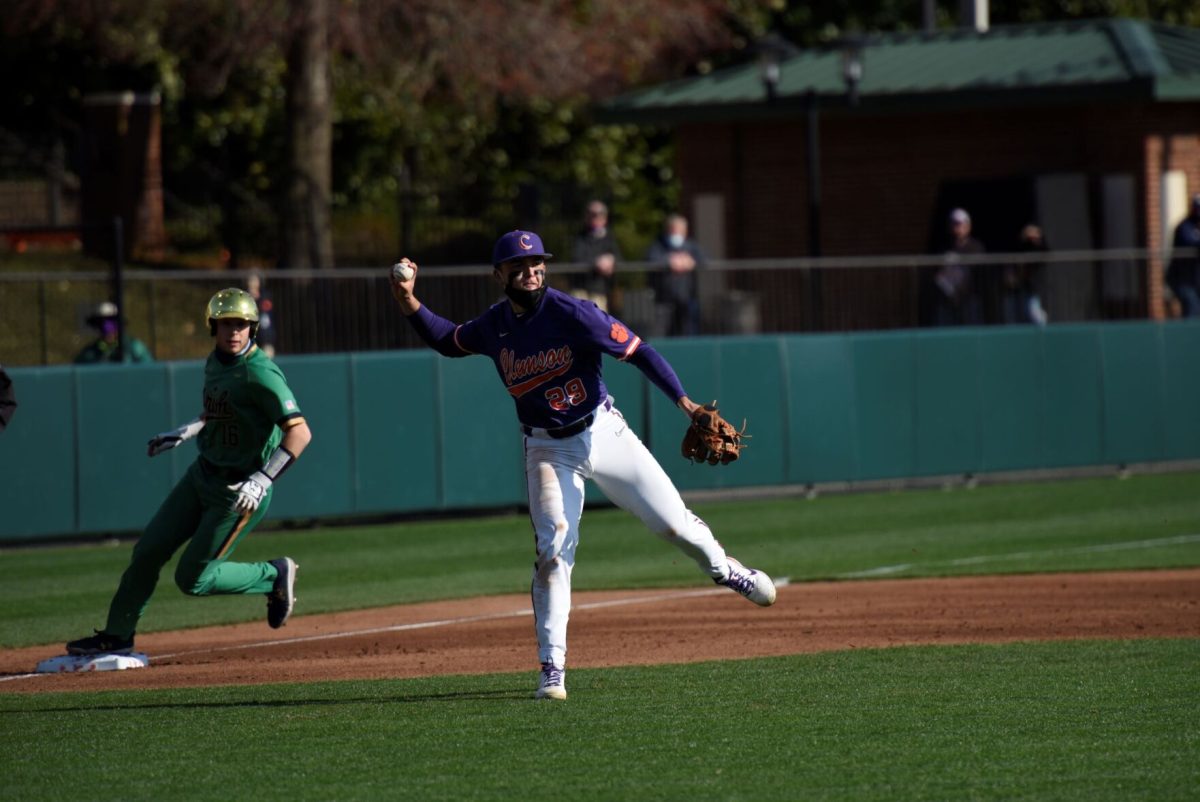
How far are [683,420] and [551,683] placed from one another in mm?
11034

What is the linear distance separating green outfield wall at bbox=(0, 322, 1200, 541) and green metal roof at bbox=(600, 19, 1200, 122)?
5.99 m

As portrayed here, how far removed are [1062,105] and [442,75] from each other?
10.1 metres

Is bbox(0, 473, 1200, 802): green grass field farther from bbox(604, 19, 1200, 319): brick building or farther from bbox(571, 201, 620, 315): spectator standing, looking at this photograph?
bbox(604, 19, 1200, 319): brick building

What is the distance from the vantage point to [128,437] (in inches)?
667

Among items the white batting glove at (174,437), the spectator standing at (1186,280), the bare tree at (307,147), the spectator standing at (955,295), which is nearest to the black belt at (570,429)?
the white batting glove at (174,437)

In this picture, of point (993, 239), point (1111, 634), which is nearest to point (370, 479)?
point (1111, 634)

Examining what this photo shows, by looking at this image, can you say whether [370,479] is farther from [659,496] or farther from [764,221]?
[764,221]

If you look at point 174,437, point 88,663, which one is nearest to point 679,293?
point 174,437

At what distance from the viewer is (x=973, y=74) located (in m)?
28.3

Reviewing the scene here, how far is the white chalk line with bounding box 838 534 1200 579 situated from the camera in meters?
14.6

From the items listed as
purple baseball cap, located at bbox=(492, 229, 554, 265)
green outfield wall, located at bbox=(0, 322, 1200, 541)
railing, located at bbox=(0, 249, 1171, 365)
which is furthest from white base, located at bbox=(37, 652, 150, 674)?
railing, located at bbox=(0, 249, 1171, 365)

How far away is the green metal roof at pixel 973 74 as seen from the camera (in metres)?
26.8

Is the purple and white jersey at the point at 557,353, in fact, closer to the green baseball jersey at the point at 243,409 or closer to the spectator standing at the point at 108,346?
the green baseball jersey at the point at 243,409

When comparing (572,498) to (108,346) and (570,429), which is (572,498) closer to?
(570,429)
